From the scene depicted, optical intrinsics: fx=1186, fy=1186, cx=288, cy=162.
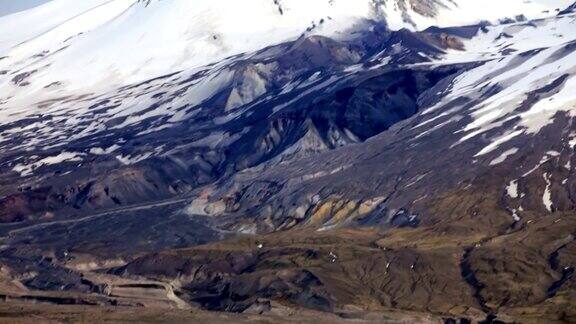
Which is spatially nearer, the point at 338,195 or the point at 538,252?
the point at 538,252

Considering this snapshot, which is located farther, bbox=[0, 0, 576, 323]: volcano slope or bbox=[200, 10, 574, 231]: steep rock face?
bbox=[200, 10, 574, 231]: steep rock face

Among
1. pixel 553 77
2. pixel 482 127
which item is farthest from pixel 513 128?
pixel 553 77

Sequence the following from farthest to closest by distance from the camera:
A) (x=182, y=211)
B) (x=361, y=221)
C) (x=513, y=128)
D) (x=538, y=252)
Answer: (x=182, y=211) → (x=513, y=128) → (x=361, y=221) → (x=538, y=252)

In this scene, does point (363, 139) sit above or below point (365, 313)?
below

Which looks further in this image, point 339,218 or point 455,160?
point 455,160

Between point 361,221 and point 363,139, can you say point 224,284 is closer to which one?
point 361,221

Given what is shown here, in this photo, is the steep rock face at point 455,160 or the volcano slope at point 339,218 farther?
the steep rock face at point 455,160

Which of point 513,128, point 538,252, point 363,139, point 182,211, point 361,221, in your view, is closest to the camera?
point 538,252
